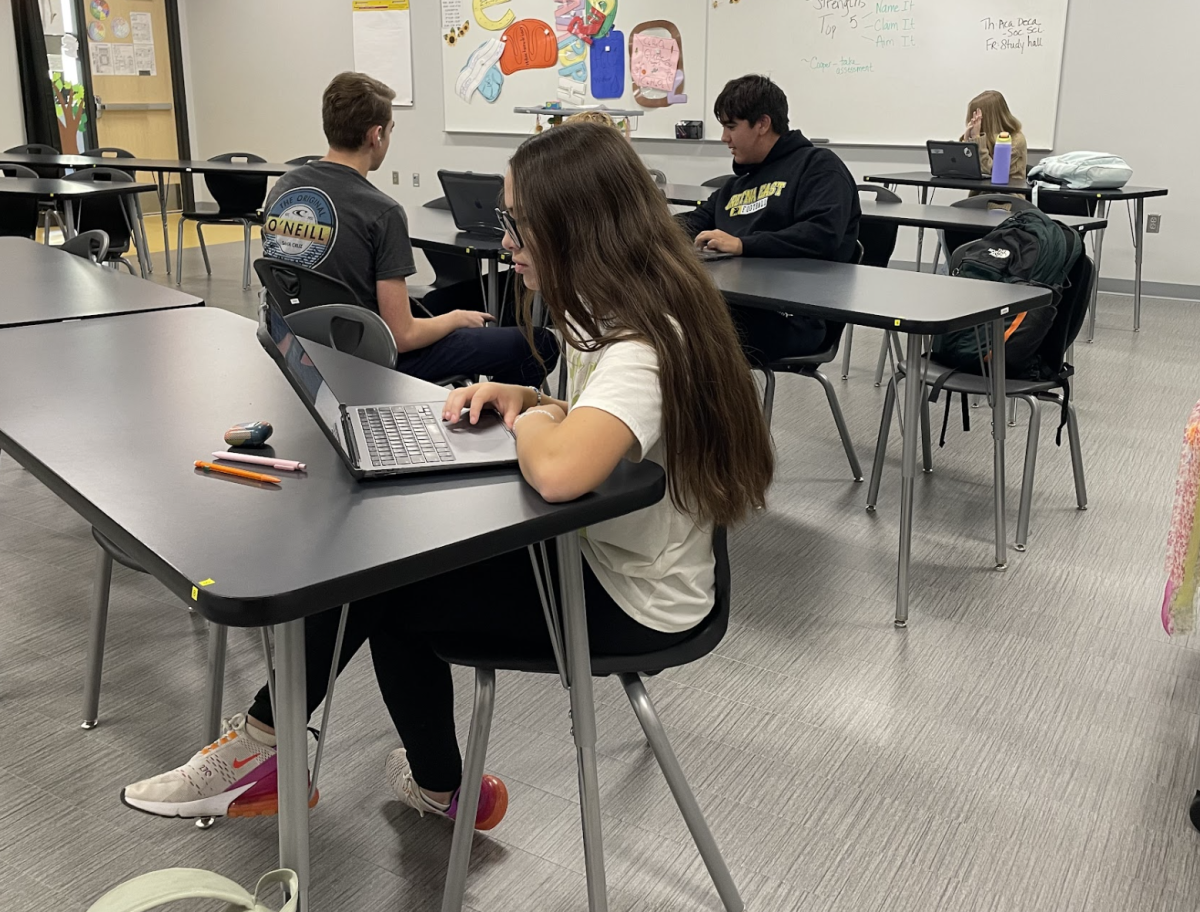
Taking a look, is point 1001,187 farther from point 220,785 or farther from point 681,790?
point 220,785

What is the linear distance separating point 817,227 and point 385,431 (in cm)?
201

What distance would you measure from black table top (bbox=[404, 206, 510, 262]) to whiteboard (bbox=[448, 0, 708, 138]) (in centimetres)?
395

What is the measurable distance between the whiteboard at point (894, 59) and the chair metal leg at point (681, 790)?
19.5 feet

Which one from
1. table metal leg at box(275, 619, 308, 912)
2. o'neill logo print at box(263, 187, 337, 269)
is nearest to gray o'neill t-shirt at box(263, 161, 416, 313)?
o'neill logo print at box(263, 187, 337, 269)

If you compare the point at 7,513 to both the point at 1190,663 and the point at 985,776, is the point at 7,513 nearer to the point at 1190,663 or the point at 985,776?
the point at 985,776

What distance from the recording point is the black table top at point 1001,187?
500cm

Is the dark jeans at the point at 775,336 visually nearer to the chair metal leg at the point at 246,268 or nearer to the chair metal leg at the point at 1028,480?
the chair metal leg at the point at 1028,480

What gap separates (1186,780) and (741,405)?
111 cm

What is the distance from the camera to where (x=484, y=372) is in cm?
288

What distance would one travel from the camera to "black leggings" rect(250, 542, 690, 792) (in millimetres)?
1383

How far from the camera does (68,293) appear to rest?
94.7 inches

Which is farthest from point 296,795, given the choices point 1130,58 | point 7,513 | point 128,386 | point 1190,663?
point 1130,58

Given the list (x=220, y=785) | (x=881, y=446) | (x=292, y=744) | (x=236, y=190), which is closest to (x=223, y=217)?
(x=236, y=190)

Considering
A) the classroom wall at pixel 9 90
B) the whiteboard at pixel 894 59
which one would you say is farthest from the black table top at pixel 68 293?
the classroom wall at pixel 9 90
